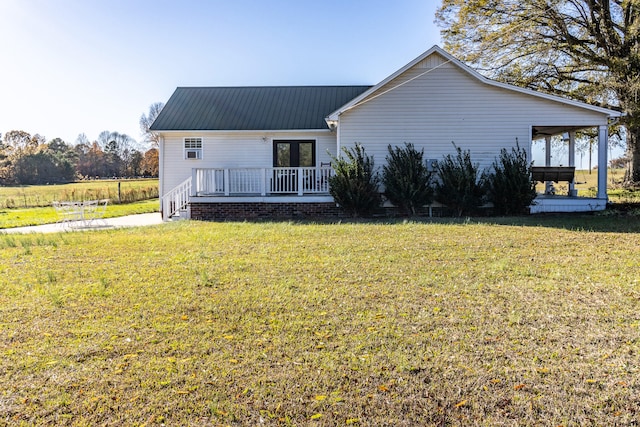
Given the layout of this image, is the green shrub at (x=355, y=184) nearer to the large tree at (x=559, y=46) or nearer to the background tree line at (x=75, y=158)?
the large tree at (x=559, y=46)

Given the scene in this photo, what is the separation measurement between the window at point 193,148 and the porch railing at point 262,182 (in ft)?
6.40

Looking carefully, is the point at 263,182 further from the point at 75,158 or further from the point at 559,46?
the point at 75,158

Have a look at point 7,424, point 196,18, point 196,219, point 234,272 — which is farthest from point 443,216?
point 7,424

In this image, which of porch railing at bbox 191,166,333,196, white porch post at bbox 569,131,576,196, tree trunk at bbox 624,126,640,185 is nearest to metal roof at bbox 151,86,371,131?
porch railing at bbox 191,166,333,196

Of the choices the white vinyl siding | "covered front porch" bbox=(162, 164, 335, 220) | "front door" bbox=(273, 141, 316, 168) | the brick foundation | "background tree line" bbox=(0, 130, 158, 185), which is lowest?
the brick foundation

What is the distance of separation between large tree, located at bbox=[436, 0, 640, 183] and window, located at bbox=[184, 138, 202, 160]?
13.1m

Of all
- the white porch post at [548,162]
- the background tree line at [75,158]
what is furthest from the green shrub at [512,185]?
the background tree line at [75,158]

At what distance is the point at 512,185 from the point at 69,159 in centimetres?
6322

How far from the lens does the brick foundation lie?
14.4 m

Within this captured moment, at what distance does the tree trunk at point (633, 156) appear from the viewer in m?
20.8

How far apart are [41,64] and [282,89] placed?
879cm

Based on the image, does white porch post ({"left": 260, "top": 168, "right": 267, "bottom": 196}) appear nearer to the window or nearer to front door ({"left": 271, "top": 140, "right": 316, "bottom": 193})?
front door ({"left": 271, "top": 140, "right": 316, "bottom": 193})

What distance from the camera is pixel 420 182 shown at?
1356 cm

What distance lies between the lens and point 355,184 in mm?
13477
